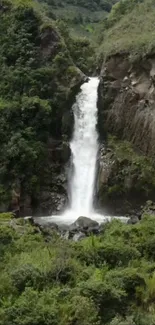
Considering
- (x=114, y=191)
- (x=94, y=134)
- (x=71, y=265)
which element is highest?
(x=94, y=134)

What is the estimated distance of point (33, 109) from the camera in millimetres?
32250

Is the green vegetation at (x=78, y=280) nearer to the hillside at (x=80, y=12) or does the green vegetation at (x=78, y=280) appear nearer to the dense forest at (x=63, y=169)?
the dense forest at (x=63, y=169)

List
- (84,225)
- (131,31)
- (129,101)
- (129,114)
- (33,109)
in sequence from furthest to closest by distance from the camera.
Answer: (131,31), (129,101), (129,114), (33,109), (84,225)

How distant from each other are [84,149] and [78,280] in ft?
62.6

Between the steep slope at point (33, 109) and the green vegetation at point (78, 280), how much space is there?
11.4 meters

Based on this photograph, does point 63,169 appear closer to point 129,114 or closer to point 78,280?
point 129,114

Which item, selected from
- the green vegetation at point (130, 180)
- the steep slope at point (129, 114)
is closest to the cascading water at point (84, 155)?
the steep slope at point (129, 114)

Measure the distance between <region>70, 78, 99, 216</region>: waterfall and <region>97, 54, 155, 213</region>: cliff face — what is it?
59 cm

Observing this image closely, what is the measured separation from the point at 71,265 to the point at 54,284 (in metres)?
0.93

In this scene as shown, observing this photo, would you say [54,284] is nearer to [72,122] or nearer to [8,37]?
[72,122]

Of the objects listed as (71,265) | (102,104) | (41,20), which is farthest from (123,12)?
(71,265)

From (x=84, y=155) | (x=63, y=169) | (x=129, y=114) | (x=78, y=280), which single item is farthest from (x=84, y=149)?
(x=78, y=280)

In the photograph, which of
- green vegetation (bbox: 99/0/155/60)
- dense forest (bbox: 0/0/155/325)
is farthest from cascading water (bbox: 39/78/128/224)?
green vegetation (bbox: 99/0/155/60)

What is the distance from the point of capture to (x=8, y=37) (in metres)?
37.4
